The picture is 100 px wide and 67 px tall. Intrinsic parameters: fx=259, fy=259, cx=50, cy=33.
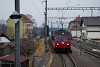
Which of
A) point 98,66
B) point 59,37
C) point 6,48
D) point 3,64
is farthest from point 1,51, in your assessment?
point 3,64

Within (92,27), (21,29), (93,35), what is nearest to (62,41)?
(92,27)

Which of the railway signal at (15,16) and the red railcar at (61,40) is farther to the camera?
the red railcar at (61,40)

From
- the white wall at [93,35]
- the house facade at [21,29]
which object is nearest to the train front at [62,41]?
the house facade at [21,29]

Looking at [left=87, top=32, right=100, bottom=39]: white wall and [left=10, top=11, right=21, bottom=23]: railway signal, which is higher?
[left=10, top=11, right=21, bottom=23]: railway signal

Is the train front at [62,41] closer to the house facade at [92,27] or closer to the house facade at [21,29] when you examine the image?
the house facade at [21,29]

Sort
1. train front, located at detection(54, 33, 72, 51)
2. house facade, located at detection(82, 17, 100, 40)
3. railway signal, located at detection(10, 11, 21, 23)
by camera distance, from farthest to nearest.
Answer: house facade, located at detection(82, 17, 100, 40) → train front, located at detection(54, 33, 72, 51) → railway signal, located at detection(10, 11, 21, 23)

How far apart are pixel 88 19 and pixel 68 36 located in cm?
4443

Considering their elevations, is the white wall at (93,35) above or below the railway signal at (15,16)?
below

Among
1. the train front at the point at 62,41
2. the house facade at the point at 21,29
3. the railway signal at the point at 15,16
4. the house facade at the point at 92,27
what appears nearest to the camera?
the railway signal at the point at 15,16

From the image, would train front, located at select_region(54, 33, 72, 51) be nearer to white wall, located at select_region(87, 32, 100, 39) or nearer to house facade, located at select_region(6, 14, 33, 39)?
house facade, located at select_region(6, 14, 33, 39)

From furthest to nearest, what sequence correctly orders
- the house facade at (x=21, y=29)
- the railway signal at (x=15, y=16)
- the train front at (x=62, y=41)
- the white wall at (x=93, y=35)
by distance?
the white wall at (x=93, y=35) → the house facade at (x=21, y=29) → the train front at (x=62, y=41) → the railway signal at (x=15, y=16)

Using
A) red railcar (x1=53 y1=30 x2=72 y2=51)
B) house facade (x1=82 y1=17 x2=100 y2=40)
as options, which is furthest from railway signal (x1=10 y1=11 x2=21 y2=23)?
house facade (x1=82 y1=17 x2=100 y2=40)

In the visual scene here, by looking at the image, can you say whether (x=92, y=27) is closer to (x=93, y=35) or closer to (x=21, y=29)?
(x=93, y=35)

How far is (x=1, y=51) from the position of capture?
32969mm
